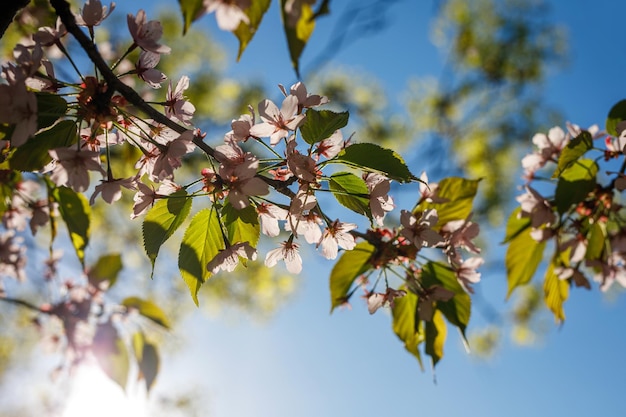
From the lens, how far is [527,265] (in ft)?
4.51

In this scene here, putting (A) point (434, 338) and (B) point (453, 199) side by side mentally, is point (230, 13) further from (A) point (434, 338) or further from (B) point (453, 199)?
(A) point (434, 338)

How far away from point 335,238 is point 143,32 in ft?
1.61

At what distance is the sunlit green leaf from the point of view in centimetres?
109

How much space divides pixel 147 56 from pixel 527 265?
1.13 m

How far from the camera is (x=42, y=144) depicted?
30.0 inches

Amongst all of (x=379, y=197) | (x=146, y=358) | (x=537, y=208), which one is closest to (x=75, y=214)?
(x=379, y=197)

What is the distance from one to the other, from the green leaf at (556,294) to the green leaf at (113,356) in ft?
4.34

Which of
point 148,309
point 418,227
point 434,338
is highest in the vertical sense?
point 148,309

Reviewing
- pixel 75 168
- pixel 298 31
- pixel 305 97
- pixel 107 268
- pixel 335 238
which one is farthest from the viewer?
pixel 107 268

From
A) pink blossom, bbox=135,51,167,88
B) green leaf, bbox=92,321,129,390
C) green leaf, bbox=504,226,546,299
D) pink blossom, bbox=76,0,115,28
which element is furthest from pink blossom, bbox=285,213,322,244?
green leaf, bbox=92,321,129,390

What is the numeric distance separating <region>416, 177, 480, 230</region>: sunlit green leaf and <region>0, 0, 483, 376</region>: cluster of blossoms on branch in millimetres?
21

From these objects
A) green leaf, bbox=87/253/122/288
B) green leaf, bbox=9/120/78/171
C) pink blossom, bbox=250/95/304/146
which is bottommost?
green leaf, bbox=9/120/78/171

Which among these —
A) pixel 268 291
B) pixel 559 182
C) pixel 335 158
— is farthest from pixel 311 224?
pixel 268 291

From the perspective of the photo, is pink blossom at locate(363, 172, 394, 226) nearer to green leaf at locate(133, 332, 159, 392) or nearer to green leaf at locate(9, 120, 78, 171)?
green leaf at locate(9, 120, 78, 171)
